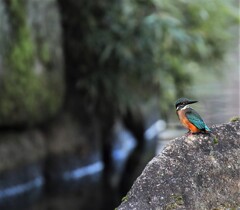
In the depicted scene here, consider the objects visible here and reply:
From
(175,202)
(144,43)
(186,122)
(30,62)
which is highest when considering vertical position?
(186,122)

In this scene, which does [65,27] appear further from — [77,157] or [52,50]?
[77,157]

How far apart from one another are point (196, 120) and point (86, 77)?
848 centimetres

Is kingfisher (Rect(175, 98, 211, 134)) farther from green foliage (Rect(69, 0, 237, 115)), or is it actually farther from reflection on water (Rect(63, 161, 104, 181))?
reflection on water (Rect(63, 161, 104, 181))

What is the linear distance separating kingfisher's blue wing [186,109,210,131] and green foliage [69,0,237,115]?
713cm

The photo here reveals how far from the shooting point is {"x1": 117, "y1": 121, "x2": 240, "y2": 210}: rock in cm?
233

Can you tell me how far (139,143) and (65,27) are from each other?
13.3ft

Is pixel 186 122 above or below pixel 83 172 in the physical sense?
above

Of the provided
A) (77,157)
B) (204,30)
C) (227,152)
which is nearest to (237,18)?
(204,30)

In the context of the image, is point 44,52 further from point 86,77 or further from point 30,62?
point 86,77

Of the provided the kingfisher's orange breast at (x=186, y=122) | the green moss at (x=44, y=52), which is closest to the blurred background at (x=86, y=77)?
the green moss at (x=44, y=52)

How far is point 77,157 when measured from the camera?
11.7 meters

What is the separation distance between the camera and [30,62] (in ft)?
33.1

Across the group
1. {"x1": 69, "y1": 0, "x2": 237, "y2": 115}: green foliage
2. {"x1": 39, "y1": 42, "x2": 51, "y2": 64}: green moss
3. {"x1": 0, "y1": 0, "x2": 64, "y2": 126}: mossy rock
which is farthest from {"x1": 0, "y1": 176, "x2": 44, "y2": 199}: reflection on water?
{"x1": 39, "y1": 42, "x2": 51, "y2": 64}: green moss

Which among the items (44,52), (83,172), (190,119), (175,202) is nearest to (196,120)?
(190,119)
